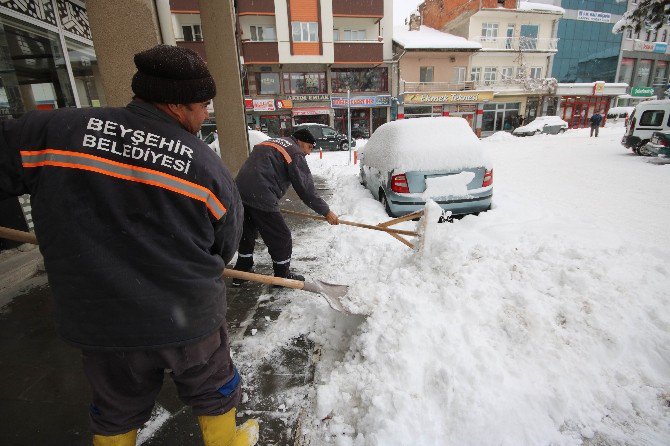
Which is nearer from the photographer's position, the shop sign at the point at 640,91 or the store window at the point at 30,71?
the store window at the point at 30,71

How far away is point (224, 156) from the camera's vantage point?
20.2ft

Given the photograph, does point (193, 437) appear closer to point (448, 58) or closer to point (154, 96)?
point (154, 96)

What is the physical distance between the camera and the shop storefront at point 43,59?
387 cm

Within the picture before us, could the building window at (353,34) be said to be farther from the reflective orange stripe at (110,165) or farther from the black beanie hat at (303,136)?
the reflective orange stripe at (110,165)

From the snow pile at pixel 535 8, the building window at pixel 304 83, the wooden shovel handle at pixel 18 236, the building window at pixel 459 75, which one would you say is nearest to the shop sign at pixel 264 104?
the building window at pixel 304 83

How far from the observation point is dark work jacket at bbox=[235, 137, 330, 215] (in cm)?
320

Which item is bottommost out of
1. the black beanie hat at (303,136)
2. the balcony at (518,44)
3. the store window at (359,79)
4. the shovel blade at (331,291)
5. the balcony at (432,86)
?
the shovel blade at (331,291)

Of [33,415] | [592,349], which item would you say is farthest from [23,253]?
[592,349]

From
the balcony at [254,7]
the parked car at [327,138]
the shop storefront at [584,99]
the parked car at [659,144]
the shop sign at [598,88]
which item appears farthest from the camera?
the shop sign at [598,88]

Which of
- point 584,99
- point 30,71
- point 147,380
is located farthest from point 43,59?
point 584,99

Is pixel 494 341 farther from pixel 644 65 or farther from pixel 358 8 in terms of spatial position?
pixel 644 65

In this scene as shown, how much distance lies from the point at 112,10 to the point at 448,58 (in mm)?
26870

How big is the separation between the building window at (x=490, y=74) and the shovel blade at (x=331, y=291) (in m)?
29.6

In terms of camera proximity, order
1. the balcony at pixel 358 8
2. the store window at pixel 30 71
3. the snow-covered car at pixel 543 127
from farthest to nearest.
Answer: the snow-covered car at pixel 543 127, the balcony at pixel 358 8, the store window at pixel 30 71
